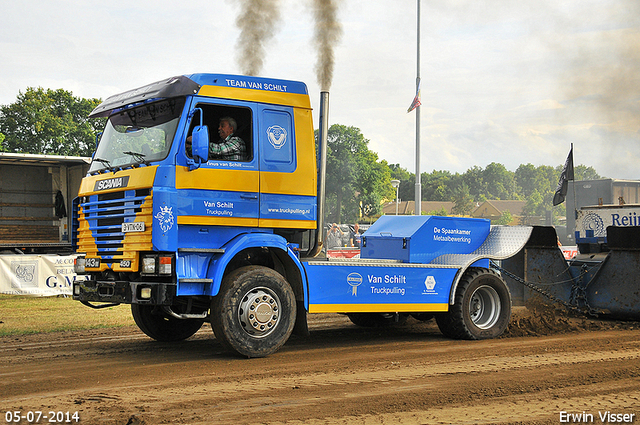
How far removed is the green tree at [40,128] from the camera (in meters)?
53.2

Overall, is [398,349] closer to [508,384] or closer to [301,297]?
[301,297]

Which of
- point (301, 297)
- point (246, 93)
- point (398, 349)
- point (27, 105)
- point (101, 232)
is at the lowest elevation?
point (398, 349)

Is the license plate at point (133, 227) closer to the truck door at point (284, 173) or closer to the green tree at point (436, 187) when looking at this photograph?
the truck door at point (284, 173)

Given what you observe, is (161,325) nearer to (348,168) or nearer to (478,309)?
(478,309)

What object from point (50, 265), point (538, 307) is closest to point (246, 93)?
point (538, 307)

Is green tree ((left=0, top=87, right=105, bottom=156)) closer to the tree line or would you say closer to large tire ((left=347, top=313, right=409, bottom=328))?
the tree line

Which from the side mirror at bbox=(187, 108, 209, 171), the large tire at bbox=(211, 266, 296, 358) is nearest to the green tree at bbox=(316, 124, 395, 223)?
the large tire at bbox=(211, 266, 296, 358)

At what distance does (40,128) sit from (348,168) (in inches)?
1634

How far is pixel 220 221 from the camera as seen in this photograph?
300 inches

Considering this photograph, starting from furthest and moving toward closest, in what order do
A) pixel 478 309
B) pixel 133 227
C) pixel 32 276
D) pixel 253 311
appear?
1. pixel 32 276
2. pixel 478 309
3. pixel 253 311
4. pixel 133 227

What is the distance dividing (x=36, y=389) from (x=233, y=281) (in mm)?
2406

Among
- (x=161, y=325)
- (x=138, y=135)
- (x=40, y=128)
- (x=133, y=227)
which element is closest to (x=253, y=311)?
(x=133, y=227)

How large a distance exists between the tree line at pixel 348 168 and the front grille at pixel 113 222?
1655mm

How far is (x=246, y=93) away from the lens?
8016 millimetres
